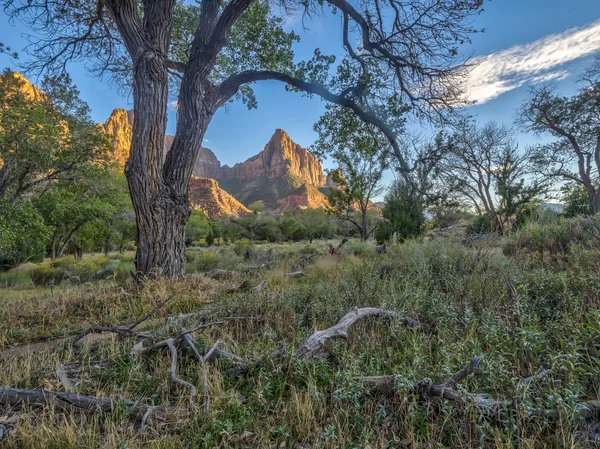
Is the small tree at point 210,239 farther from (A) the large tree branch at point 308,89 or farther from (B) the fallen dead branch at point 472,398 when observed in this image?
(B) the fallen dead branch at point 472,398

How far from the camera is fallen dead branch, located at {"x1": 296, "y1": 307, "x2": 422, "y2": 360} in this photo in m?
2.17

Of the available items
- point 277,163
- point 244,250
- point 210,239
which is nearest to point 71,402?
point 244,250

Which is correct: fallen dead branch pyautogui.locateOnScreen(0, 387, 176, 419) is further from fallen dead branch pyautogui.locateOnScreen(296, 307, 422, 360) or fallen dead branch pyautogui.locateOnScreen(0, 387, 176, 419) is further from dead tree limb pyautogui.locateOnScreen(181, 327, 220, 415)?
fallen dead branch pyautogui.locateOnScreen(296, 307, 422, 360)

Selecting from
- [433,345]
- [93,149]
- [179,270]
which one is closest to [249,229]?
[93,149]

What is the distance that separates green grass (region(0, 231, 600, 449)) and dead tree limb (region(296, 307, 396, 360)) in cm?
9

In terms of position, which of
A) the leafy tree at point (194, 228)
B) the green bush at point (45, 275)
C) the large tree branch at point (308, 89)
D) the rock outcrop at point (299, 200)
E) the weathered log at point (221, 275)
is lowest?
the green bush at point (45, 275)

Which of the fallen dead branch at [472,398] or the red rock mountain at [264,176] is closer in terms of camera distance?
the fallen dead branch at [472,398]

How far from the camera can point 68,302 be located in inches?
167

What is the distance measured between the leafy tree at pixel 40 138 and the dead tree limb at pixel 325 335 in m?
11.5

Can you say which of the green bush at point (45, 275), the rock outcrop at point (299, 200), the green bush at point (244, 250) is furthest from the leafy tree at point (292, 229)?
the rock outcrop at point (299, 200)

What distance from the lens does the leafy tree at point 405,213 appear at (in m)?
12.1

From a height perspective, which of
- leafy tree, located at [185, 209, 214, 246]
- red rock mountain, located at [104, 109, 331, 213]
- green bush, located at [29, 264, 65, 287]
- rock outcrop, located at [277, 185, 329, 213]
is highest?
red rock mountain, located at [104, 109, 331, 213]

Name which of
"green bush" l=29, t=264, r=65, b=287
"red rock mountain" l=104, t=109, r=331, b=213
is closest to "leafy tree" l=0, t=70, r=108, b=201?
"green bush" l=29, t=264, r=65, b=287

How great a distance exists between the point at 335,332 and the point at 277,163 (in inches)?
5055
